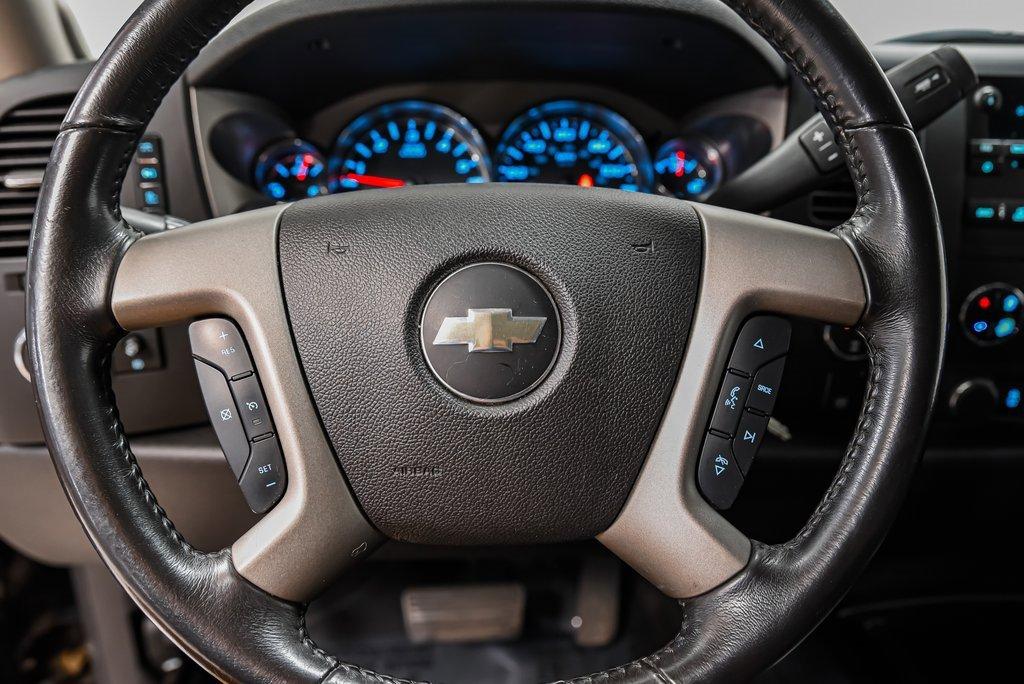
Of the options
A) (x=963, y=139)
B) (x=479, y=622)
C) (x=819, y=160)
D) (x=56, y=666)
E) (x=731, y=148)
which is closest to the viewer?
(x=819, y=160)

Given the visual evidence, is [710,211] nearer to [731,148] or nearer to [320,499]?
[320,499]

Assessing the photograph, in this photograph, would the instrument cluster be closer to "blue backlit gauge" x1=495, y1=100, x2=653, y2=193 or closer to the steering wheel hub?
"blue backlit gauge" x1=495, y1=100, x2=653, y2=193

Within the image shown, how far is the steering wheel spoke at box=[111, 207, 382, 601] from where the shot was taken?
642 mm

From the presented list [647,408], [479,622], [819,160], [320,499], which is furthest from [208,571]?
[479,622]

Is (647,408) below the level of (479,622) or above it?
above

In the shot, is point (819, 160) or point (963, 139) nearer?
point (819, 160)

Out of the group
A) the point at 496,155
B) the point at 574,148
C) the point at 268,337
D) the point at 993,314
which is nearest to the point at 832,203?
the point at 993,314

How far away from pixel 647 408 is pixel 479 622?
33.7 inches

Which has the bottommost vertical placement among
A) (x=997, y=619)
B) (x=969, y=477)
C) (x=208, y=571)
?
(x=997, y=619)

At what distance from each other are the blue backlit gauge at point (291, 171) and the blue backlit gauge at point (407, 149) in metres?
0.02

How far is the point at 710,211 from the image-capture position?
0.70 meters

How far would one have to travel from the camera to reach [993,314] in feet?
3.60

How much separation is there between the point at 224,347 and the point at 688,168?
0.87 meters

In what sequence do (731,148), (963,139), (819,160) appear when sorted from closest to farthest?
(819,160) < (963,139) < (731,148)
